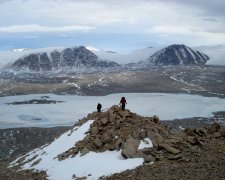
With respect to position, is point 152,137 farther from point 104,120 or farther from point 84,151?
point 104,120

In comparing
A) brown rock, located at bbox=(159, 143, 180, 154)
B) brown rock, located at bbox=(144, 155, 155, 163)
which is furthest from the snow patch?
brown rock, located at bbox=(144, 155, 155, 163)

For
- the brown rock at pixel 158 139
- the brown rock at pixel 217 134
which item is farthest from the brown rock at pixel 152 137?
the brown rock at pixel 217 134

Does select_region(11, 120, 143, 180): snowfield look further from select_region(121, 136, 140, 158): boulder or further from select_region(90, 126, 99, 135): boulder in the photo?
select_region(90, 126, 99, 135): boulder

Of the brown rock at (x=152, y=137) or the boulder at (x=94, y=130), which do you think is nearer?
the brown rock at (x=152, y=137)

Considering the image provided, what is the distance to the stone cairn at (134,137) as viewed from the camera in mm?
28156

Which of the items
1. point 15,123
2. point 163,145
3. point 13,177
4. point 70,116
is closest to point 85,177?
point 163,145

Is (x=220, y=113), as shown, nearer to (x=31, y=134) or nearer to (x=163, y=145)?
(x=31, y=134)

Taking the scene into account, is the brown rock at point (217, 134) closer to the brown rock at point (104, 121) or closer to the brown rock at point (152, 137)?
the brown rock at point (152, 137)

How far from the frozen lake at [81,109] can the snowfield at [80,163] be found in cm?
6857

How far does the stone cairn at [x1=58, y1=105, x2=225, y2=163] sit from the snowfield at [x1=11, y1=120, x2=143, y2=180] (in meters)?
0.57

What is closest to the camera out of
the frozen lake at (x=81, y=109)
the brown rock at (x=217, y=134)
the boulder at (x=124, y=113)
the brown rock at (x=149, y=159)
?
the brown rock at (x=149, y=159)

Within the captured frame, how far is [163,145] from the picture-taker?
2836 centimetres

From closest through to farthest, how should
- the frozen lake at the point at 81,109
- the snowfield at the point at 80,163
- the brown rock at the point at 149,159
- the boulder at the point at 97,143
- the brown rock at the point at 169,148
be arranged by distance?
the brown rock at the point at 149,159 → the snowfield at the point at 80,163 → the brown rock at the point at 169,148 → the boulder at the point at 97,143 → the frozen lake at the point at 81,109

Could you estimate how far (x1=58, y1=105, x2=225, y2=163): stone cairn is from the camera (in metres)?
28.2
